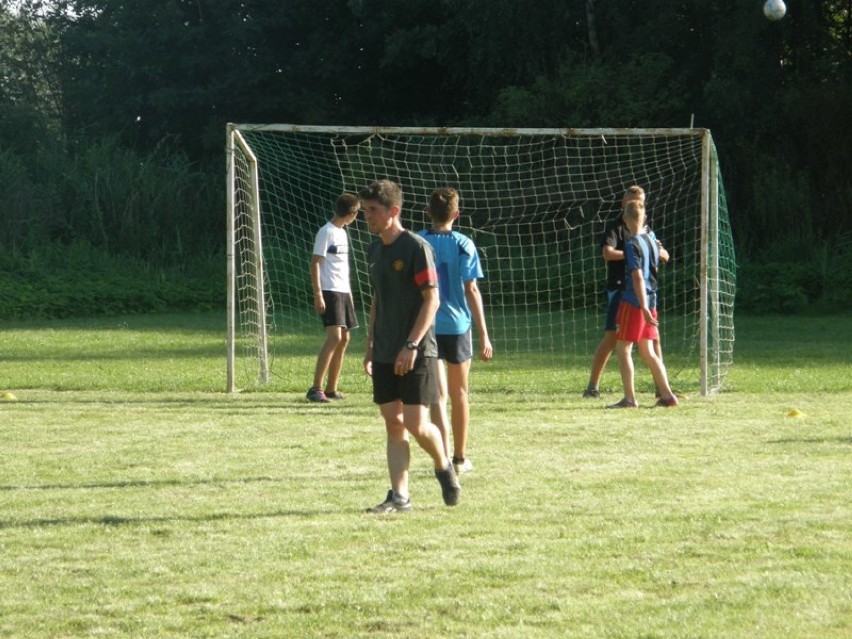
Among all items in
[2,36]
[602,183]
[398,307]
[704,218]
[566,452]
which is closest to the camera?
[398,307]

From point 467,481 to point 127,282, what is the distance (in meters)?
19.9

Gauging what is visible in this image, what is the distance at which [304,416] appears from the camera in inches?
432

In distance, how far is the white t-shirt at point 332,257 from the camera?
11688 millimetres

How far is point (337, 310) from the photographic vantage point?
38.9 ft

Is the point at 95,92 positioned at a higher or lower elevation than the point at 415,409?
higher

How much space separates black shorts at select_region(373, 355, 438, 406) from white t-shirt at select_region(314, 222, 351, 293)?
499 cm

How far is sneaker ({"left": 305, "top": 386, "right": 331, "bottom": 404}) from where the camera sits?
11.9 metres

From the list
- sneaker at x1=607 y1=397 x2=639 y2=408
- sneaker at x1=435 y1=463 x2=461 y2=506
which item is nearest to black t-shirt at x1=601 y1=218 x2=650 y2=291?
sneaker at x1=607 y1=397 x2=639 y2=408

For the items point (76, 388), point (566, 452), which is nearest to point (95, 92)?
point (76, 388)

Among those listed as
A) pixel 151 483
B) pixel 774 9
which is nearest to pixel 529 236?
pixel 774 9

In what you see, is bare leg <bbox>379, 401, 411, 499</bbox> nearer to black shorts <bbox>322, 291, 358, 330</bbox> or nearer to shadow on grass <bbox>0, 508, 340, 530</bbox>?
shadow on grass <bbox>0, 508, 340, 530</bbox>

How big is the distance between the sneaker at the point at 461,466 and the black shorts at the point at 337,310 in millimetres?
3783

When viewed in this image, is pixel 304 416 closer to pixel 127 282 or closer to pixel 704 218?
pixel 704 218

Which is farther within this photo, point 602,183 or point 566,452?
point 602,183
